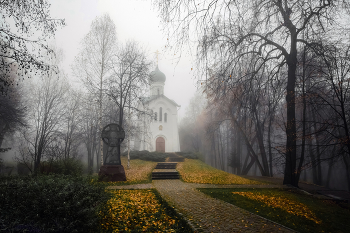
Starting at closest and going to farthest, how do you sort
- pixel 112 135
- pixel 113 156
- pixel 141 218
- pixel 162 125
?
pixel 141 218, pixel 113 156, pixel 112 135, pixel 162 125

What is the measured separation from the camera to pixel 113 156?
41.6ft

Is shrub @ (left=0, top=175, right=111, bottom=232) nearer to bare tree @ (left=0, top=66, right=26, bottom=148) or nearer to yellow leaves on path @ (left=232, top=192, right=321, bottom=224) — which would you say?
yellow leaves on path @ (left=232, top=192, right=321, bottom=224)

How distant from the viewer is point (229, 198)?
7891 millimetres

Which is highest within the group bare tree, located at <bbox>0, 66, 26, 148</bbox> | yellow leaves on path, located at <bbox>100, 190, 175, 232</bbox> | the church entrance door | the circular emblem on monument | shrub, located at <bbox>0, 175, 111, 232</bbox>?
bare tree, located at <bbox>0, 66, 26, 148</bbox>

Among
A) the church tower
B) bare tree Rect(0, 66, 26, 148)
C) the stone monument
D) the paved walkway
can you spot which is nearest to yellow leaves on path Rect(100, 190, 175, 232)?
the paved walkway

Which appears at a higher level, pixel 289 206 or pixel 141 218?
pixel 141 218

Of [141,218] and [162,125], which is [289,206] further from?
[162,125]

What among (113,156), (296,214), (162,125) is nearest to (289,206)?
(296,214)

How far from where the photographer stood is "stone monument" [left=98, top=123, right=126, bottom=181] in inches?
480

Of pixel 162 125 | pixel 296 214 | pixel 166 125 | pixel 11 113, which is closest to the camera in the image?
pixel 296 214

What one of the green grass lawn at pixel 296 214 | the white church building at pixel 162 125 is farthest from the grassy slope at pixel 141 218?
the white church building at pixel 162 125

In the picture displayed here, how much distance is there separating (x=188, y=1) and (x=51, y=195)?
4418 millimetres

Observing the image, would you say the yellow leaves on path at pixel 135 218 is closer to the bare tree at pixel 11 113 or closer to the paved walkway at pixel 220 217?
the paved walkway at pixel 220 217

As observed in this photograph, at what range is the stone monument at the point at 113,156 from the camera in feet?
40.0
